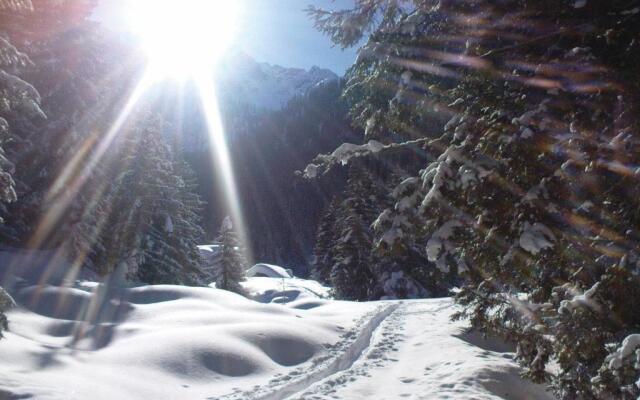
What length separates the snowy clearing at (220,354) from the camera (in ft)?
27.6

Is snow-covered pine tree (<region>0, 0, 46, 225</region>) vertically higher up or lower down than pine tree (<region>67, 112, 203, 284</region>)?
lower down

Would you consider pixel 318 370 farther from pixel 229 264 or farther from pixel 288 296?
pixel 229 264

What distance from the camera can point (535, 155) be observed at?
434cm

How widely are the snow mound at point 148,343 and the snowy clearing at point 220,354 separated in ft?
0.08

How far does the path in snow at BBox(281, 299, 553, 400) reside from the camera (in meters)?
8.88

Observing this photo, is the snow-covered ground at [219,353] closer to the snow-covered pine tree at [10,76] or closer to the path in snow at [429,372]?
the path in snow at [429,372]

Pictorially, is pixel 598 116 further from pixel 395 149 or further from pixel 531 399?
pixel 531 399

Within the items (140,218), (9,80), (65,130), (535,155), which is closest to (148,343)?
(9,80)

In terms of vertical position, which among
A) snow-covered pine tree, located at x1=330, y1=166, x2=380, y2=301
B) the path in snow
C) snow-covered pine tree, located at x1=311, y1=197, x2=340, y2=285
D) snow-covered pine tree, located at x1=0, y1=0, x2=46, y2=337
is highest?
snow-covered pine tree, located at x1=311, y1=197, x2=340, y2=285

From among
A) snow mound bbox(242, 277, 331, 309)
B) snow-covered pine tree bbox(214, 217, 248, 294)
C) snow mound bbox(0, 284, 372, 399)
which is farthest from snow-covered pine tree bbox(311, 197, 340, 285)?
snow mound bbox(0, 284, 372, 399)

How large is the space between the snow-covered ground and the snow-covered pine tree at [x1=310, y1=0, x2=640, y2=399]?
4.65m

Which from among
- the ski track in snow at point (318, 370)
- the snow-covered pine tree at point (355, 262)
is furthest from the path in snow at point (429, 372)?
the snow-covered pine tree at point (355, 262)

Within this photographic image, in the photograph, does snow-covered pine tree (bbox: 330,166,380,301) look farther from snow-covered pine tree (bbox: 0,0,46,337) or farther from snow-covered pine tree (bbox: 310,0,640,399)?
snow-covered pine tree (bbox: 310,0,640,399)

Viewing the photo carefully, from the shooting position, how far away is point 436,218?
507 centimetres
